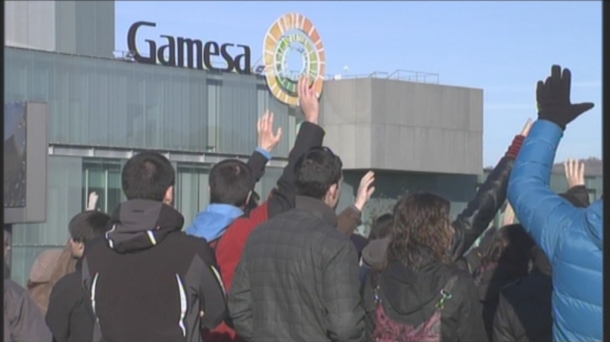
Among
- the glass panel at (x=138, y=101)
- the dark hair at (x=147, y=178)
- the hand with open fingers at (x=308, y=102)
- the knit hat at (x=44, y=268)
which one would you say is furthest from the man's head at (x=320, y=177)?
the glass panel at (x=138, y=101)

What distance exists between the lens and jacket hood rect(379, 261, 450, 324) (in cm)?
515

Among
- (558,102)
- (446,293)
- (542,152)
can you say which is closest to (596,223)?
(542,152)

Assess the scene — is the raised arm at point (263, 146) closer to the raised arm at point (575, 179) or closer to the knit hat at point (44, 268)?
the knit hat at point (44, 268)

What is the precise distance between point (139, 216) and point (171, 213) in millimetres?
134

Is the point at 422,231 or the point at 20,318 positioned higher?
the point at 422,231

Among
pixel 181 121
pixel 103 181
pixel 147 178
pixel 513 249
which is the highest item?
pixel 181 121

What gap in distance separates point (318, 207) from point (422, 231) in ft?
1.62

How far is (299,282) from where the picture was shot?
5250 millimetres

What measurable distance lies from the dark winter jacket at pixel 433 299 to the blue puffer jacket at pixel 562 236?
3.43ft

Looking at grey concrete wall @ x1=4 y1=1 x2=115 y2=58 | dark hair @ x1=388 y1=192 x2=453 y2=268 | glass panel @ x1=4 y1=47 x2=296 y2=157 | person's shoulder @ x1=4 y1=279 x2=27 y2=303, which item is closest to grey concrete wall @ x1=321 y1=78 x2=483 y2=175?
glass panel @ x1=4 y1=47 x2=296 y2=157

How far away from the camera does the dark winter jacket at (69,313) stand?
6082mm

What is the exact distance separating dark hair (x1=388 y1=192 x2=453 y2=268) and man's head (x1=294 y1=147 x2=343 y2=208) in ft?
1.13

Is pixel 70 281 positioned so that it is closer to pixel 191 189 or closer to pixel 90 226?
pixel 90 226


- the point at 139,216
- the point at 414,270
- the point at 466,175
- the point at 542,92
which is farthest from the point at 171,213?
the point at 466,175
